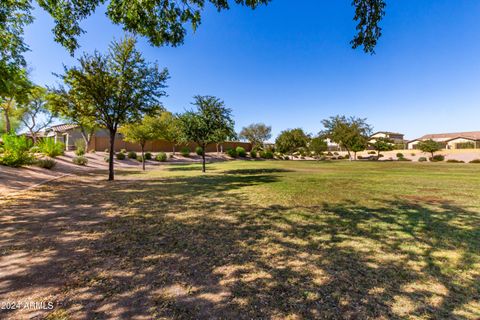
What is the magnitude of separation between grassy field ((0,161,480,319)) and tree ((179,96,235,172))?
11.5 metres

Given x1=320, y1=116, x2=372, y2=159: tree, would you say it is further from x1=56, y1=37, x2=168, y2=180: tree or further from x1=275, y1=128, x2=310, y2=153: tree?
x1=56, y1=37, x2=168, y2=180: tree

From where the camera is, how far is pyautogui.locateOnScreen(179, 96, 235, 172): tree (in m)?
17.5

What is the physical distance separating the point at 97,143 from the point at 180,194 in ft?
127

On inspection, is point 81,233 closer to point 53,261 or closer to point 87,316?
point 53,261

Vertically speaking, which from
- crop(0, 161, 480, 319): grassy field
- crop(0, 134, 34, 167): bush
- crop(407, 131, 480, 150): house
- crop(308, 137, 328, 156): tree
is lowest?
crop(0, 161, 480, 319): grassy field

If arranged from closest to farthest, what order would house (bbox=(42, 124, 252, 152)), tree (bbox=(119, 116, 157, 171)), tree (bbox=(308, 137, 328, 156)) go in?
tree (bbox=(119, 116, 157, 171)) < house (bbox=(42, 124, 252, 152)) < tree (bbox=(308, 137, 328, 156))

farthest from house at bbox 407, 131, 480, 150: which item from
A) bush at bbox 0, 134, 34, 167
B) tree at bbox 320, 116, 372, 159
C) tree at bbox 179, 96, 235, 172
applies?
bush at bbox 0, 134, 34, 167

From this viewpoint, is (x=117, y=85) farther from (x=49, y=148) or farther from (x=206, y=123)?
(x=49, y=148)

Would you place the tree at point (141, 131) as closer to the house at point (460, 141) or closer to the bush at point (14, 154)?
the bush at point (14, 154)

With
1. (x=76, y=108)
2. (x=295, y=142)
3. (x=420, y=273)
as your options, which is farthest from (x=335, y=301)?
(x=295, y=142)

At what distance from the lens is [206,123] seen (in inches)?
695

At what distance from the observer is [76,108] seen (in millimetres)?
12438

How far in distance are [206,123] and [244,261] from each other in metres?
15.1

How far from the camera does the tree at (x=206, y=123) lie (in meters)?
17.5
